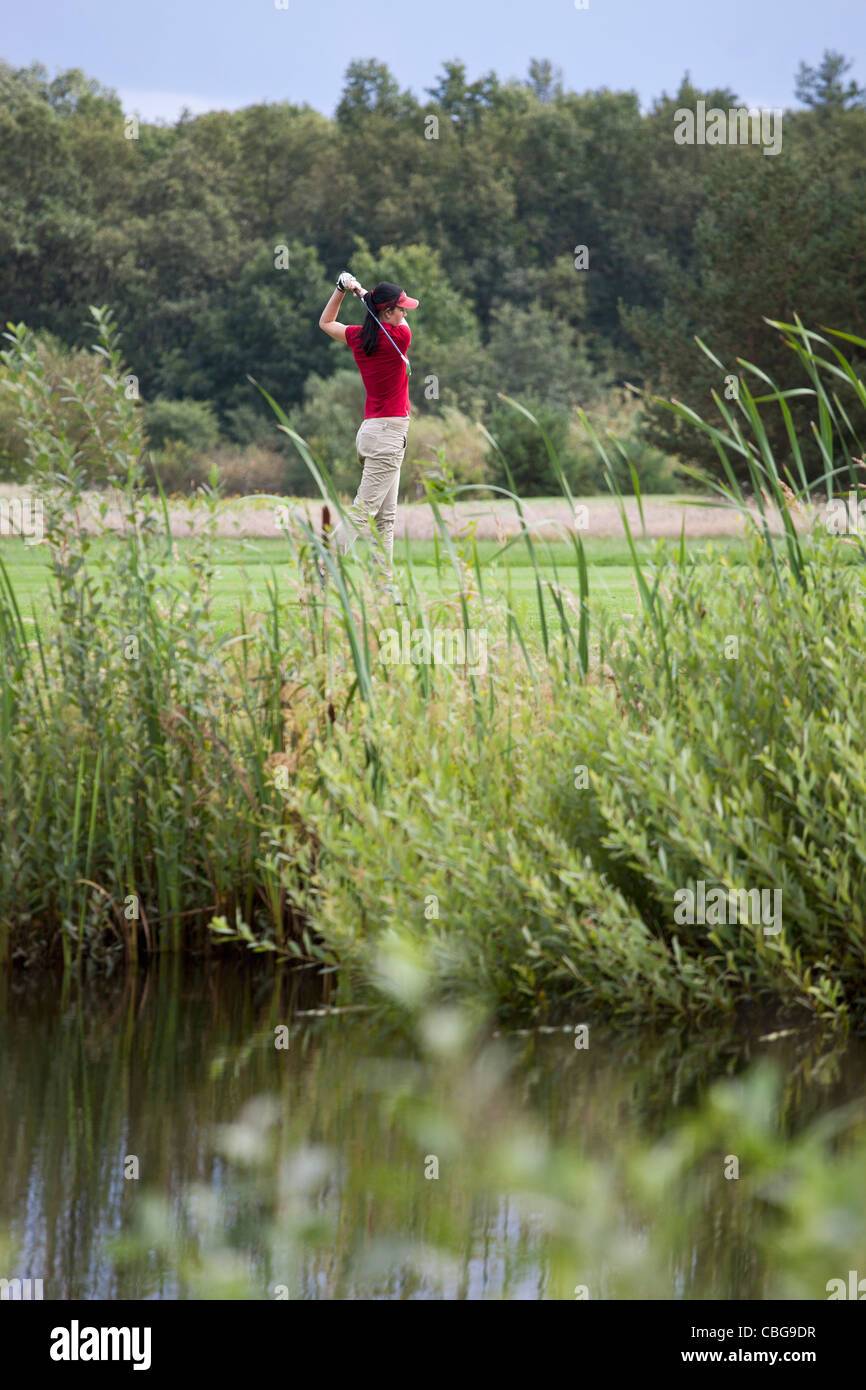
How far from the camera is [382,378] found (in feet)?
26.7

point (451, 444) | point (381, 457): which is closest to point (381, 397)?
point (381, 457)

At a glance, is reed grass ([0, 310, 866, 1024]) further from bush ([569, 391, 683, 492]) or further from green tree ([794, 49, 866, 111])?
green tree ([794, 49, 866, 111])

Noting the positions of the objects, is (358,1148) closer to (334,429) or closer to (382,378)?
(382,378)

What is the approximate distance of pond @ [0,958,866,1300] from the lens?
2.07m

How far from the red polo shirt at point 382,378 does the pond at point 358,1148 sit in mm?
5273

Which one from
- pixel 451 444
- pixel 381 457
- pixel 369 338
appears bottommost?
pixel 381 457

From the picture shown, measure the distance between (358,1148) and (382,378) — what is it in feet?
20.6

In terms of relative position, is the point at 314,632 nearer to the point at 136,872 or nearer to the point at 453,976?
the point at 136,872

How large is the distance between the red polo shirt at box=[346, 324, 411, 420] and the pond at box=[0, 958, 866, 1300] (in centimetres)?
527

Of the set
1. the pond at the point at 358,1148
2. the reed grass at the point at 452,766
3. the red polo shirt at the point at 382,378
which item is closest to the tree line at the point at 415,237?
the red polo shirt at the point at 382,378

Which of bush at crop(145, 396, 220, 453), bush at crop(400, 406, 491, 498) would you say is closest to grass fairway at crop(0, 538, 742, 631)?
bush at crop(400, 406, 491, 498)

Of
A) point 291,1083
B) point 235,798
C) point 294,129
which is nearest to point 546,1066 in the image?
point 291,1083

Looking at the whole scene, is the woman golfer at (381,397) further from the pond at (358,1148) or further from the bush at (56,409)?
the pond at (358,1148)
